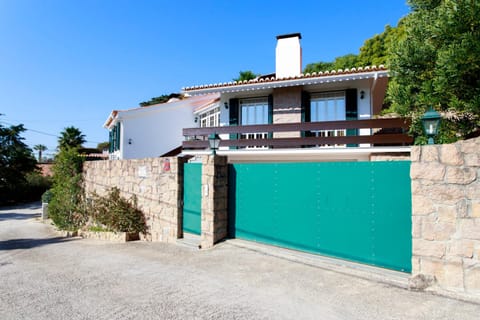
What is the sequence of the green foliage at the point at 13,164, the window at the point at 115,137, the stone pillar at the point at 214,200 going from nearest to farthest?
the stone pillar at the point at 214,200, the window at the point at 115,137, the green foliage at the point at 13,164

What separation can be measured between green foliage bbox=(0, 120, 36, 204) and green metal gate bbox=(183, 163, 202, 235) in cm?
2581

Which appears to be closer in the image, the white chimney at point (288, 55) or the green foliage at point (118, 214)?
the green foliage at point (118, 214)

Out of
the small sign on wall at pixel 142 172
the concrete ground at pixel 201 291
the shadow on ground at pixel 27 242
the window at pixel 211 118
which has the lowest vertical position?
the shadow on ground at pixel 27 242

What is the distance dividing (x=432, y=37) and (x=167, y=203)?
310 inches

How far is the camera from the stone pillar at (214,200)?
754 cm

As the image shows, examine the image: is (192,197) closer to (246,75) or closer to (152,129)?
(152,129)

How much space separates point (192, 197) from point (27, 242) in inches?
251

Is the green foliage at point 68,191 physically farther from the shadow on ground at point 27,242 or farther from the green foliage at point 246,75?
the green foliage at point 246,75

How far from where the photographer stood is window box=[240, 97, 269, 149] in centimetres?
1323

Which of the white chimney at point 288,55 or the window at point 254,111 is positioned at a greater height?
the white chimney at point 288,55

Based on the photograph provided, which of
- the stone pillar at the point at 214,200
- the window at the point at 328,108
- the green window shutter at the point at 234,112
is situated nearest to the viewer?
the stone pillar at the point at 214,200

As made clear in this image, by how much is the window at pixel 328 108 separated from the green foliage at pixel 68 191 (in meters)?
10.0

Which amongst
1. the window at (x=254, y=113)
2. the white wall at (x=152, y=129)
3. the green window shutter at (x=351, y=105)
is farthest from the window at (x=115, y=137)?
the green window shutter at (x=351, y=105)

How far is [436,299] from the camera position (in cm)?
437
